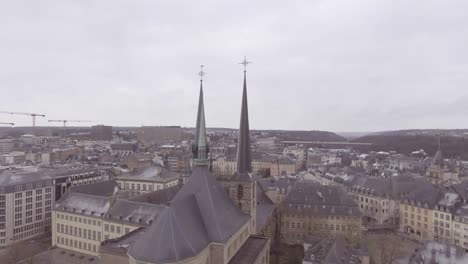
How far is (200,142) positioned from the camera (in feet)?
121

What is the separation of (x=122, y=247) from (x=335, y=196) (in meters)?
40.8

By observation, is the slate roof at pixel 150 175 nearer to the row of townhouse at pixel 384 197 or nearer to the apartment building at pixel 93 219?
the apartment building at pixel 93 219

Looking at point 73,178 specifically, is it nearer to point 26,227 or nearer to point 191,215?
point 26,227

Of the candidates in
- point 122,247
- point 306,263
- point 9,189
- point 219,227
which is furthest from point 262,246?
point 9,189

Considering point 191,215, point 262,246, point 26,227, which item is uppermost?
point 191,215

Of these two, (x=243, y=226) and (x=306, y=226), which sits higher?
(x=243, y=226)

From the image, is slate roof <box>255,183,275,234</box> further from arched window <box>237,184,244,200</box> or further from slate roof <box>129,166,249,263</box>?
slate roof <box>129,166,249,263</box>

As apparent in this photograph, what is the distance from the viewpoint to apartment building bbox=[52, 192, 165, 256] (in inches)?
2018

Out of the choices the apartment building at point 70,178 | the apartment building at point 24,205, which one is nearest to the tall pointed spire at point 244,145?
the apartment building at point 24,205

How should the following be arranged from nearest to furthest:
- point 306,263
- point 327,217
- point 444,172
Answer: point 306,263
point 327,217
point 444,172

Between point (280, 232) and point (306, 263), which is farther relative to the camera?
point (280, 232)

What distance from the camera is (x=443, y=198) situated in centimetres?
6775

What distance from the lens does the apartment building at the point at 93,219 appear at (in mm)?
51250

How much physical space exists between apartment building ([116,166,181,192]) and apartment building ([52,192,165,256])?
56.9ft
